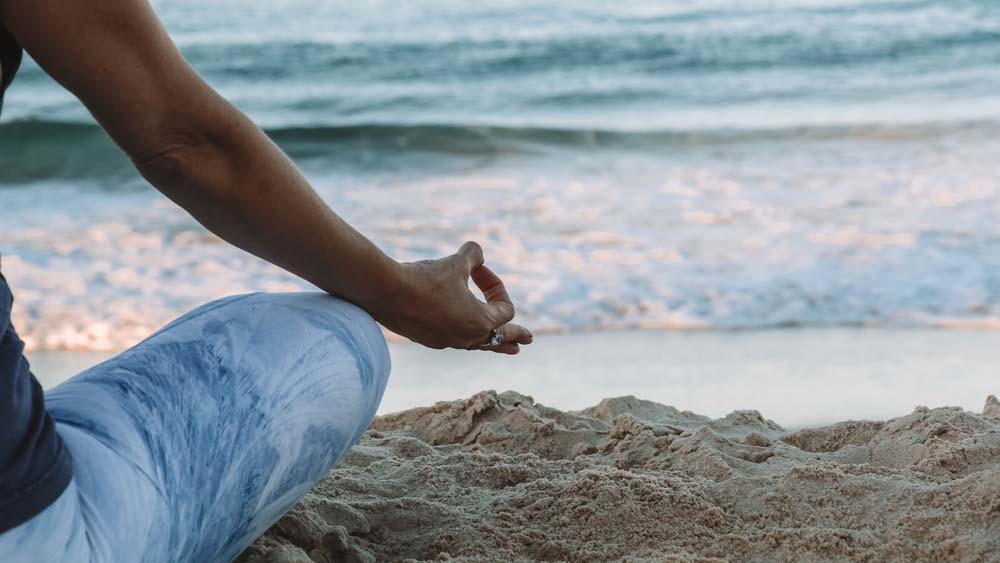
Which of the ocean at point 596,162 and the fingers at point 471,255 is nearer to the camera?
the fingers at point 471,255

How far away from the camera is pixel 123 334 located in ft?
12.7

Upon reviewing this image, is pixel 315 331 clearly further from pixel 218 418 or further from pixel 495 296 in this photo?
pixel 495 296

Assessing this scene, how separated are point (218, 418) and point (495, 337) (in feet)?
1.79

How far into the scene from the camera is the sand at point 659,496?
63.6 inches

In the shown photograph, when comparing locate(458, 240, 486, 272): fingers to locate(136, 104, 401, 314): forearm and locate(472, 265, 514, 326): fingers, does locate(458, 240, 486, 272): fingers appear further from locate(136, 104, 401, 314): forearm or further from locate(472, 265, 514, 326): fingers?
locate(136, 104, 401, 314): forearm

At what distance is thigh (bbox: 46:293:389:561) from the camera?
112cm

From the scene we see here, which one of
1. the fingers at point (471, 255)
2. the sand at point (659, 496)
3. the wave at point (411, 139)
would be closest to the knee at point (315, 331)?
the fingers at point (471, 255)

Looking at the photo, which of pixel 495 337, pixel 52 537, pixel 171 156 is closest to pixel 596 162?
pixel 495 337

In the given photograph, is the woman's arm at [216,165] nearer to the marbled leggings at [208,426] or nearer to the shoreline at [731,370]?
the marbled leggings at [208,426]

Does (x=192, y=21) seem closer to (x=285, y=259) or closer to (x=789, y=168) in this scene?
(x=789, y=168)

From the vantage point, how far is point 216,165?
3.93ft

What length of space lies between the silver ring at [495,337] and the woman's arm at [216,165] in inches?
1.3

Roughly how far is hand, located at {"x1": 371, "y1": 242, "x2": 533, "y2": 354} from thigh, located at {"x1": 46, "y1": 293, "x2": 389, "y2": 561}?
53 millimetres

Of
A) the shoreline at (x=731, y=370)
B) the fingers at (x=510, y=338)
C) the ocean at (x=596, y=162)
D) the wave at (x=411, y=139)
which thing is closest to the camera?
the fingers at (x=510, y=338)
